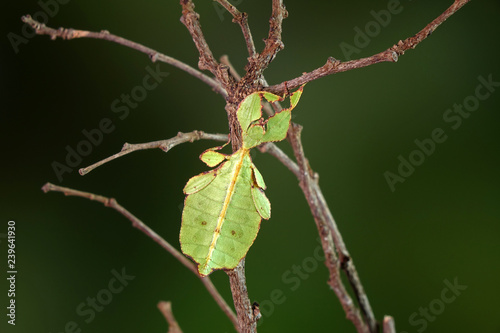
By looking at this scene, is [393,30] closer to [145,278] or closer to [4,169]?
[145,278]

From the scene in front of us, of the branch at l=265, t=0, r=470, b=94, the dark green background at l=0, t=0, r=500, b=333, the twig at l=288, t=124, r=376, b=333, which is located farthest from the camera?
the dark green background at l=0, t=0, r=500, b=333

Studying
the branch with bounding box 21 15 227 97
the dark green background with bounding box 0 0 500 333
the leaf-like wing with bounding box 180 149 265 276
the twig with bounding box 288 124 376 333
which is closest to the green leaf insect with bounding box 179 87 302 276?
the leaf-like wing with bounding box 180 149 265 276

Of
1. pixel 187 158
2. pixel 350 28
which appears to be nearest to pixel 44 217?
pixel 187 158

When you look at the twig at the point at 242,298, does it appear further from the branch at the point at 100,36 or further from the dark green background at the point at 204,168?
the dark green background at the point at 204,168

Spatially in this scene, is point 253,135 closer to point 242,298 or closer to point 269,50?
point 269,50

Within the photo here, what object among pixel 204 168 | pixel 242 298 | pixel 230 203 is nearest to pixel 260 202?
pixel 230 203

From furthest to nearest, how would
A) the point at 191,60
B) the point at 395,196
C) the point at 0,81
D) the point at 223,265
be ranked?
the point at 395,196 < the point at 191,60 < the point at 0,81 < the point at 223,265

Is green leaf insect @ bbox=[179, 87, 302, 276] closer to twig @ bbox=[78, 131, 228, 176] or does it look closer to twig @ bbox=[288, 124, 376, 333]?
twig @ bbox=[78, 131, 228, 176]
